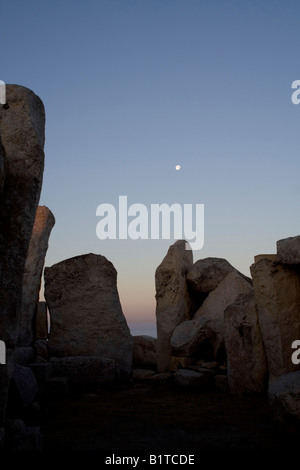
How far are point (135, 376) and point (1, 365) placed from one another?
5.30 m

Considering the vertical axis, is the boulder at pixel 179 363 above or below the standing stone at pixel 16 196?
below

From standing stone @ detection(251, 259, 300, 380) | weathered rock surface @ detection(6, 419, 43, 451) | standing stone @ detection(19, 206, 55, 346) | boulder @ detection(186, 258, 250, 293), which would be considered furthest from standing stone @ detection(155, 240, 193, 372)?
weathered rock surface @ detection(6, 419, 43, 451)

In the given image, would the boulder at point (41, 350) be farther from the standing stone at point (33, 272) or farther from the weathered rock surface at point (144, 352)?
the weathered rock surface at point (144, 352)

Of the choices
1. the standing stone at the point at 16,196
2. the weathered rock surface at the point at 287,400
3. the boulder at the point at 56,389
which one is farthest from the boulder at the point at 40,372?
the weathered rock surface at the point at 287,400

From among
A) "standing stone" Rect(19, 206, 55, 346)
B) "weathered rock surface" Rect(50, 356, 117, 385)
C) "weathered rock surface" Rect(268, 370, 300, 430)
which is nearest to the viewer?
"weathered rock surface" Rect(268, 370, 300, 430)

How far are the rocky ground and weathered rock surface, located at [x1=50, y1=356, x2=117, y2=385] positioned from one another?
618 mm

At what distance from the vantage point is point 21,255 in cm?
353

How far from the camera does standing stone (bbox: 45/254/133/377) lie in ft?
26.3

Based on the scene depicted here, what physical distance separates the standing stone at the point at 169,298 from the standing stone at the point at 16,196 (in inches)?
210

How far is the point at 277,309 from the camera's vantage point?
19.7 feet

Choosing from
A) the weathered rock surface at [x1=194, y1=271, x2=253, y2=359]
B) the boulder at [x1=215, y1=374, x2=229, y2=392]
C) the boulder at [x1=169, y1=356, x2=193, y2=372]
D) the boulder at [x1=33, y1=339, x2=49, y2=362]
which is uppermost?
the weathered rock surface at [x1=194, y1=271, x2=253, y2=359]

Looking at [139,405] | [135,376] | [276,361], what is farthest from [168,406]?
[135,376]

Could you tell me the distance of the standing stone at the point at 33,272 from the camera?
7465 mm

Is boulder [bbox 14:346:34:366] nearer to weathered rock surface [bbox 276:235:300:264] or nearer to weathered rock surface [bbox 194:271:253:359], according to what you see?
weathered rock surface [bbox 194:271:253:359]
